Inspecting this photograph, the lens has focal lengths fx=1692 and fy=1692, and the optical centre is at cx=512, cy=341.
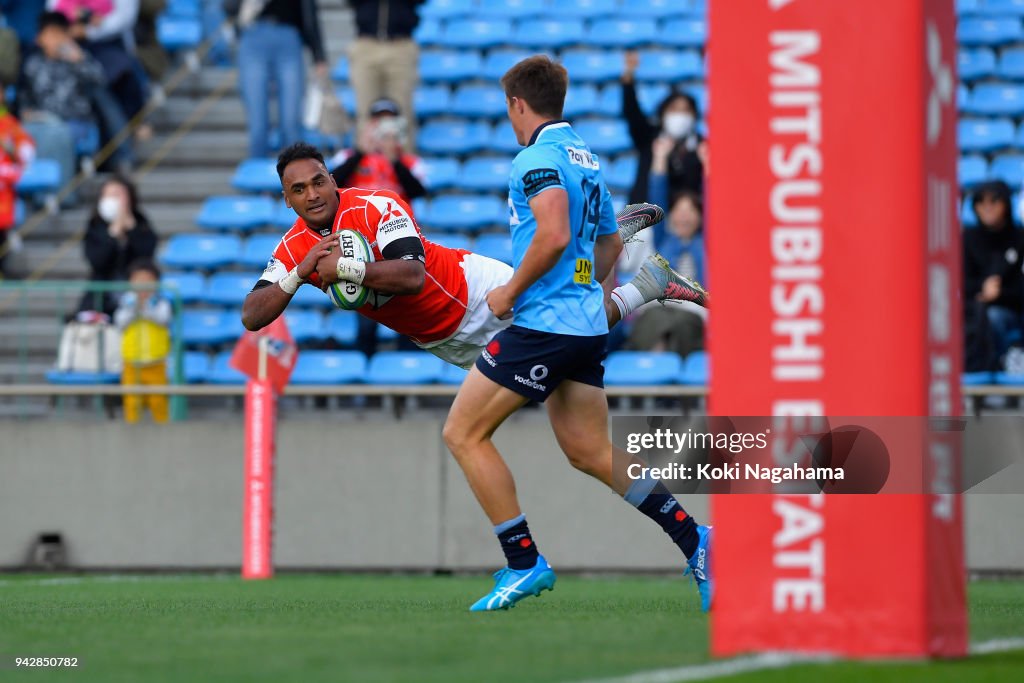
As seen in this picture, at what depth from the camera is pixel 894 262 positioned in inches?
198

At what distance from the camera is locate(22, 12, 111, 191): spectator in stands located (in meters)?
15.9

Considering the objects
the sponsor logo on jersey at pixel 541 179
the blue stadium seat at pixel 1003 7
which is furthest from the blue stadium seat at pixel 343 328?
the blue stadium seat at pixel 1003 7

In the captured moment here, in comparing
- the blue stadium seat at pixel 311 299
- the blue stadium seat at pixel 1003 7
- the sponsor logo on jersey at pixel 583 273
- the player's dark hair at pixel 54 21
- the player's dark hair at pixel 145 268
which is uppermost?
the blue stadium seat at pixel 1003 7

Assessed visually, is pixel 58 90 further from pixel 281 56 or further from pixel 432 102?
pixel 432 102

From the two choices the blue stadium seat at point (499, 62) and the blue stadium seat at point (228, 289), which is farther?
the blue stadium seat at point (499, 62)

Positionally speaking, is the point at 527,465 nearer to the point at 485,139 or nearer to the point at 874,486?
the point at 485,139

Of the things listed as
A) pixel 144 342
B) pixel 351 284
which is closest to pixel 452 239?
pixel 144 342

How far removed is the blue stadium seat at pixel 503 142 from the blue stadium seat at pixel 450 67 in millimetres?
950

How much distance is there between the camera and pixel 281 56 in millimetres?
15742

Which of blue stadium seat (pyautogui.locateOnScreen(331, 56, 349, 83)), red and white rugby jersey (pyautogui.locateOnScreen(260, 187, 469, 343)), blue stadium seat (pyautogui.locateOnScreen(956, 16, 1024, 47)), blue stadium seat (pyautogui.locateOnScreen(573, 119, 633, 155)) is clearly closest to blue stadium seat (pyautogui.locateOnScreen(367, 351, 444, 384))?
blue stadium seat (pyautogui.locateOnScreen(573, 119, 633, 155))

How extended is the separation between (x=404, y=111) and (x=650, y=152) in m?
2.67

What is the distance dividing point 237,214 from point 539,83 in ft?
28.6

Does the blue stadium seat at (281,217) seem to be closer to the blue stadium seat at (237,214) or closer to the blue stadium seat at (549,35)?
the blue stadium seat at (237,214)

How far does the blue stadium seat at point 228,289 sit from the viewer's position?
47.4ft
